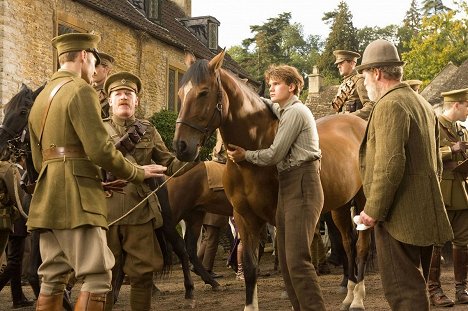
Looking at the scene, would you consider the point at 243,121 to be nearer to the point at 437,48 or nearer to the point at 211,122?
the point at 211,122

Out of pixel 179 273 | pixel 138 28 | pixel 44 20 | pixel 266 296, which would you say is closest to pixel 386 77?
pixel 266 296

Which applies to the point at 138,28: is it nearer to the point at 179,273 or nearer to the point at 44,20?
the point at 44,20

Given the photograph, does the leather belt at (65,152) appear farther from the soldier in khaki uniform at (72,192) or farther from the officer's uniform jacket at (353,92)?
the officer's uniform jacket at (353,92)

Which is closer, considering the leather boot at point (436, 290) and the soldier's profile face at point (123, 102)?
the soldier's profile face at point (123, 102)

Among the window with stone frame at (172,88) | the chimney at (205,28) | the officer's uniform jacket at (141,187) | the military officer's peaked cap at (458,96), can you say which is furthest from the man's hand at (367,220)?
the chimney at (205,28)

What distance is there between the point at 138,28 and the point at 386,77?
754 inches

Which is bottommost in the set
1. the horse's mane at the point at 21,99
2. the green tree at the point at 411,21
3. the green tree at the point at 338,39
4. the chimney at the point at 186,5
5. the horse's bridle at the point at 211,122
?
the horse's bridle at the point at 211,122

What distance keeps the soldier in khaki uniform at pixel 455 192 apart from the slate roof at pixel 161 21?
32.6 ft

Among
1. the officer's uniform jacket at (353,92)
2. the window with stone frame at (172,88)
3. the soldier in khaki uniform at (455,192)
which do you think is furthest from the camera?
the window with stone frame at (172,88)

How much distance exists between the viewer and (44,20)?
1872 cm

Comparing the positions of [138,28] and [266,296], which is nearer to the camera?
[266,296]

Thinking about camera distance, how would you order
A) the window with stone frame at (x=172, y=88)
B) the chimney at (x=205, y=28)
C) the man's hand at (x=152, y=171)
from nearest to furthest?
the man's hand at (x=152, y=171) → the window with stone frame at (x=172, y=88) → the chimney at (x=205, y=28)

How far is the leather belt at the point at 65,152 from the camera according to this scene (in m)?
4.78

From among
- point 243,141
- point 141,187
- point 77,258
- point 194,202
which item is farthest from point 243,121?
point 194,202
